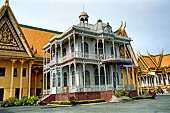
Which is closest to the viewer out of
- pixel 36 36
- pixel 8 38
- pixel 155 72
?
pixel 8 38

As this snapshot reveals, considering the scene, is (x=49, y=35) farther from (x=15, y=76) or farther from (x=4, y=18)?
(x=15, y=76)

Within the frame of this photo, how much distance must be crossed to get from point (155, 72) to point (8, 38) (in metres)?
40.1

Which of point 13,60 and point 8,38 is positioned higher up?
point 8,38

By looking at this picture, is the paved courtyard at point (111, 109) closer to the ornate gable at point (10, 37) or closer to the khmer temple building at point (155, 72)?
the ornate gable at point (10, 37)

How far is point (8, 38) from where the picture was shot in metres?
24.2

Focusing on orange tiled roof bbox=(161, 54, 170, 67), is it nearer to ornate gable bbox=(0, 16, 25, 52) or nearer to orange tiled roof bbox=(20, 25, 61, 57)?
orange tiled roof bbox=(20, 25, 61, 57)

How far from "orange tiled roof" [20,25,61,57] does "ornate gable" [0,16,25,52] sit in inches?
193

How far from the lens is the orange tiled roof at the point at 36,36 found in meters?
30.3

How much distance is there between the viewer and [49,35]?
34625 mm

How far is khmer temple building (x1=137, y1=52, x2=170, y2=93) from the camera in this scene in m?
44.3

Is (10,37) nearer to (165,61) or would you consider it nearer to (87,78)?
(87,78)

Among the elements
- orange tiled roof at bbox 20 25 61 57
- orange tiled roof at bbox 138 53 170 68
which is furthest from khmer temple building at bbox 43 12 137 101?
orange tiled roof at bbox 138 53 170 68

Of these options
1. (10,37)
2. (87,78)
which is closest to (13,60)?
(10,37)

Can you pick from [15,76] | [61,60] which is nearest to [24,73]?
[15,76]
